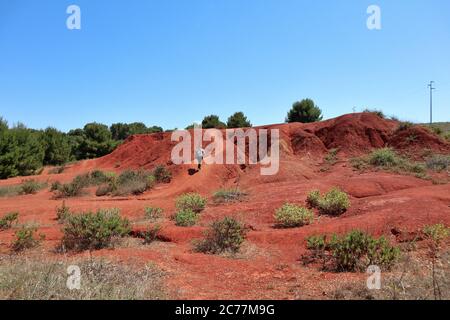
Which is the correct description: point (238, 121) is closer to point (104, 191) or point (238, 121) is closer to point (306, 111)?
point (306, 111)

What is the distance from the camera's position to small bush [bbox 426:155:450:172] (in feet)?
44.8

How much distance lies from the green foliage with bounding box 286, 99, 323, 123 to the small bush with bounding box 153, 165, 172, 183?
15.7 meters

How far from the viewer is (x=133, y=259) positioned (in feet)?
17.1

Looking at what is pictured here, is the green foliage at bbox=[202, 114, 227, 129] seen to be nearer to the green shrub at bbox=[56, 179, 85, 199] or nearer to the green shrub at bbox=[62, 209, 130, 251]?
the green shrub at bbox=[56, 179, 85, 199]

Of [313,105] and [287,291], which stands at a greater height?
[313,105]

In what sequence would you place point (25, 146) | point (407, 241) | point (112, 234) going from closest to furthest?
point (407, 241), point (112, 234), point (25, 146)

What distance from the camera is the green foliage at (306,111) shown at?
28.4 m

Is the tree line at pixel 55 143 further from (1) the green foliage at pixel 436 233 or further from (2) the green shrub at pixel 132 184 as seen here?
(1) the green foliage at pixel 436 233

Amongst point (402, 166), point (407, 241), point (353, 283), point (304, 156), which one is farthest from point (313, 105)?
point (353, 283)

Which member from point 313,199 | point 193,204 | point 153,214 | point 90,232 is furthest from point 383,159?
point 90,232

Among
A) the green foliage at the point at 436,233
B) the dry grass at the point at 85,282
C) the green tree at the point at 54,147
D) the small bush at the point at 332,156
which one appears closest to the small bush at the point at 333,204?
the green foliage at the point at 436,233
